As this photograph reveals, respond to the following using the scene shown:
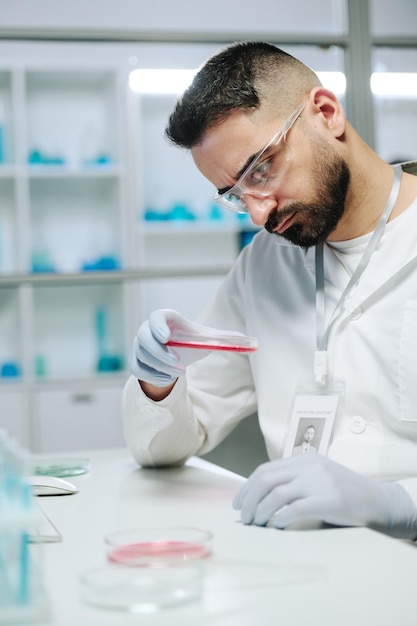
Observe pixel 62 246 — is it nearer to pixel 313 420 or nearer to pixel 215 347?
pixel 313 420

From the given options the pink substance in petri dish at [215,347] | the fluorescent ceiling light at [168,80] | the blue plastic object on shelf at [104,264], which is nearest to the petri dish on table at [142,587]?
the pink substance in petri dish at [215,347]

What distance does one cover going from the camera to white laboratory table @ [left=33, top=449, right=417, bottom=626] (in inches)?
25.7

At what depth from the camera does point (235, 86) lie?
4.51 feet

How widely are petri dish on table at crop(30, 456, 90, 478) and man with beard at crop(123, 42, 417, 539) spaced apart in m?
0.11

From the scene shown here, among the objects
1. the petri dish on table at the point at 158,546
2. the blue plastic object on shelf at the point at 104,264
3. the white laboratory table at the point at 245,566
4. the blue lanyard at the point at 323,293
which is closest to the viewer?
the white laboratory table at the point at 245,566

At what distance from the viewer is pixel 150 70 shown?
4.50 m

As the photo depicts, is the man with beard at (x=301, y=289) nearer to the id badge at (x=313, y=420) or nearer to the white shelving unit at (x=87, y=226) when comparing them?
the id badge at (x=313, y=420)

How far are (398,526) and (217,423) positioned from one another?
589 mm

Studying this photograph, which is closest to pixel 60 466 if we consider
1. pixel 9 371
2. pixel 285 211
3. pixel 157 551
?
pixel 285 211

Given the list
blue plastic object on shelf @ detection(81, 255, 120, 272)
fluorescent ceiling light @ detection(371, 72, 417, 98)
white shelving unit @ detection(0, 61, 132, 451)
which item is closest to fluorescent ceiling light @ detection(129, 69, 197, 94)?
white shelving unit @ detection(0, 61, 132, 451)

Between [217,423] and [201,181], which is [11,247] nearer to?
[201,181]

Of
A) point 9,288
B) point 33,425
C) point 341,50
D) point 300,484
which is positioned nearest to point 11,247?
point 9,288

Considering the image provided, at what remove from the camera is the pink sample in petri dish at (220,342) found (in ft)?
3.66

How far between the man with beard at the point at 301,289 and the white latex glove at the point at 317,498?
257 millimetres
